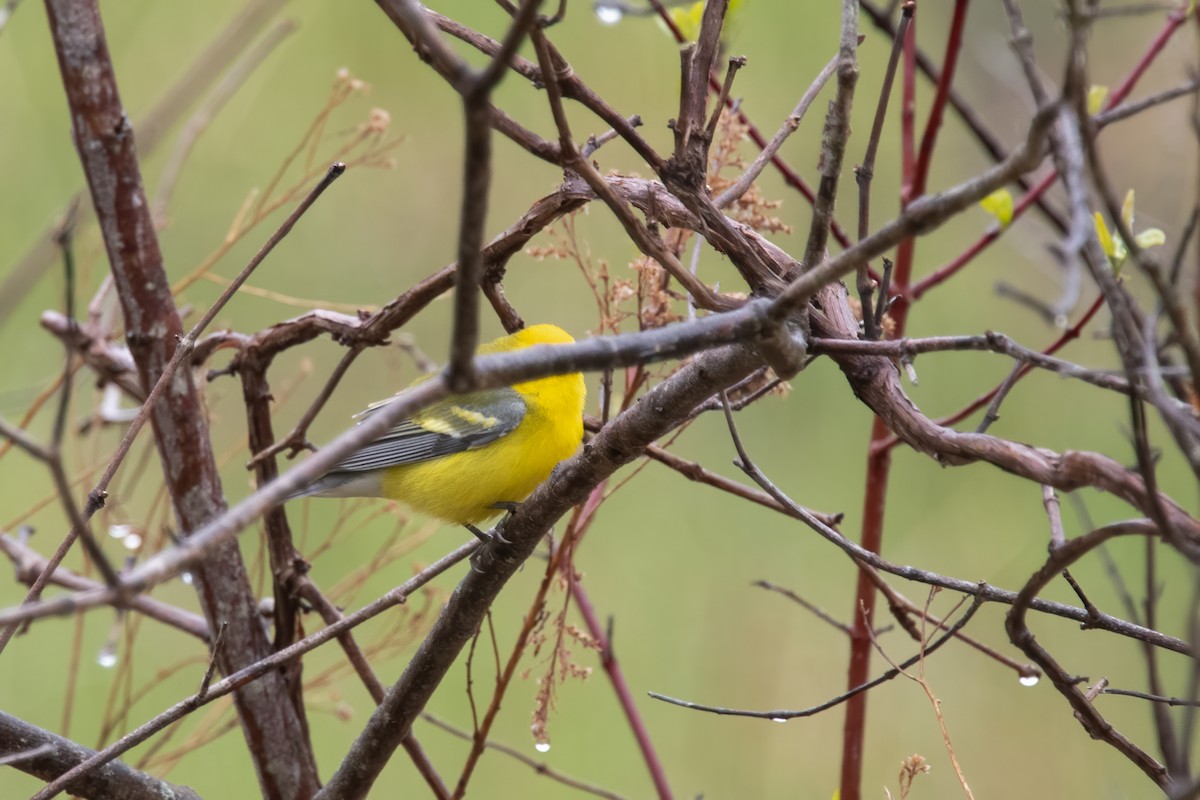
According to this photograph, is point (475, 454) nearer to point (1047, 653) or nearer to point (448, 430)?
point (448, 430)

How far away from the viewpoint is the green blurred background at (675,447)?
3.19 metres

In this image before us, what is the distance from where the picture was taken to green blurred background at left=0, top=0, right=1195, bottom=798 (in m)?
3.19

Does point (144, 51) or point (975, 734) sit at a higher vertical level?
point (144, 51)

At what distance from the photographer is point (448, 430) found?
242cm

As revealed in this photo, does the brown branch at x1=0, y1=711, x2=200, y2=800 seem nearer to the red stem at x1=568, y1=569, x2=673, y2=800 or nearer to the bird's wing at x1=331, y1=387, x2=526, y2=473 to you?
the red stem at x1=568, y1=569, x2=673, y2=800

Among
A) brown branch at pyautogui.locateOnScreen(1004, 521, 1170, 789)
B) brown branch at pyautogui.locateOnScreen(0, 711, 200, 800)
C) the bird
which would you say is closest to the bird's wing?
the bird

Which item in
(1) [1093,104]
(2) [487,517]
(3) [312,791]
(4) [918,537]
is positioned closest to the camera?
(1) [1093,104]

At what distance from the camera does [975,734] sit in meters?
3.20

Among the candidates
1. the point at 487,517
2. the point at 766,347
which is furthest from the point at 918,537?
the point at 766,347

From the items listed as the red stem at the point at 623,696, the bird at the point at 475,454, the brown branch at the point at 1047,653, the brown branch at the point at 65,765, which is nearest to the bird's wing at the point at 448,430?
the bird at the point at 475,454

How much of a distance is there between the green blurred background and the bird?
0.80 metres

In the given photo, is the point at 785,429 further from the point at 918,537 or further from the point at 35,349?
the point at 35,349

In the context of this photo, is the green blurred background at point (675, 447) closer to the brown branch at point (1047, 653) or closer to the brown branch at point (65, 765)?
the brown branch at point (65, 765)

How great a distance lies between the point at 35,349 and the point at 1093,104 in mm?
3113
